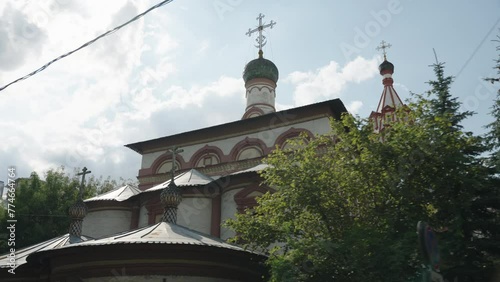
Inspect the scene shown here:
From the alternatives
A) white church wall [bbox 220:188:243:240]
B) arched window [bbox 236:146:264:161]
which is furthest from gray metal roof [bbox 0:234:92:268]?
arched window [bbox 236:146:264:161]

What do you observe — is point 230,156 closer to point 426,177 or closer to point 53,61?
point 426,177

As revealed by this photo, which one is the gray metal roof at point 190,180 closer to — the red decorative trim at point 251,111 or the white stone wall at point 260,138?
the white stone wall at point 260,138

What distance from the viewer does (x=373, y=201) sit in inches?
465

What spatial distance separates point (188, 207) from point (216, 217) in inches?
47.9

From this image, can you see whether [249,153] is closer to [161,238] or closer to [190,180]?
[190,180]

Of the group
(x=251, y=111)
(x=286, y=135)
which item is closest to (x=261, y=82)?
(x=251, y=111)

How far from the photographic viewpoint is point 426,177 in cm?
1148

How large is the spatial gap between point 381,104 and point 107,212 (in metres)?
17.7

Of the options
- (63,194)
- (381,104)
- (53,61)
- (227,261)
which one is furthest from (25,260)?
(381,104)

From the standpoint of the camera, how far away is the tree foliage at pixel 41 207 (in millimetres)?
26875

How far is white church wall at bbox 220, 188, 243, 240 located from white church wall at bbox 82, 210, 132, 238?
4.83 meters

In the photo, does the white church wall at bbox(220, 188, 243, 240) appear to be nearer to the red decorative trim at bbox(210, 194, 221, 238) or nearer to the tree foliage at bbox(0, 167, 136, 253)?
the red decorative trim at bbox(210, 194, 221, 238)

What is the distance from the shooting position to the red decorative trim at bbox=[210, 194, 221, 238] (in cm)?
1766

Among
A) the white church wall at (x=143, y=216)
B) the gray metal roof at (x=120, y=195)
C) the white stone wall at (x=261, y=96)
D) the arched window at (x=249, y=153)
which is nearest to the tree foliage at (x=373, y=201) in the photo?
the white church wall at (x=143, y=216)
